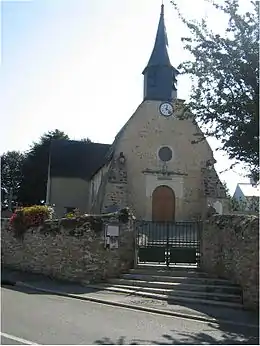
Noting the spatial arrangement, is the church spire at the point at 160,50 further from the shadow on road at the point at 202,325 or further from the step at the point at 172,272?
the step at the point at 172,272

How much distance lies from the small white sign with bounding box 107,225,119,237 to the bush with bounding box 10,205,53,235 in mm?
4107

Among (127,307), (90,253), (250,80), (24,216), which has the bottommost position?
(127,307)

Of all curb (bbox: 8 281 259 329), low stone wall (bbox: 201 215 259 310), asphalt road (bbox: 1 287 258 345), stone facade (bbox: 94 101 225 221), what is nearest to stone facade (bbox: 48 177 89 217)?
stone facade (bbox: 94 101 225 221)

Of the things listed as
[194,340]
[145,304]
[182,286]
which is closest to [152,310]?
[145,304]

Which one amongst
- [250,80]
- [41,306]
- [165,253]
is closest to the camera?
[250,80]

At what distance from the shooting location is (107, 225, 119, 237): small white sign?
1650 cm

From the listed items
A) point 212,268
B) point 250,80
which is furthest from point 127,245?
point 250,80

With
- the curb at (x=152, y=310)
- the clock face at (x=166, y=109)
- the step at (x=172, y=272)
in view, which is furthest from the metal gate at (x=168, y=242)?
the clock face at (x=166, y=109)

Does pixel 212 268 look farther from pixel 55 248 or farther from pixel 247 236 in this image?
pixel 55 248

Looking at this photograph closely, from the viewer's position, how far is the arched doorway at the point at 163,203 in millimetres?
33562

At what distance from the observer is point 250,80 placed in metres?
10.2

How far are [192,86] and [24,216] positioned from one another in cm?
1121

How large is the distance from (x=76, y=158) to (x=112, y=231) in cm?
2788

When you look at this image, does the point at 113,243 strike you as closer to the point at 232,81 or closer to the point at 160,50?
the point at 232,81
